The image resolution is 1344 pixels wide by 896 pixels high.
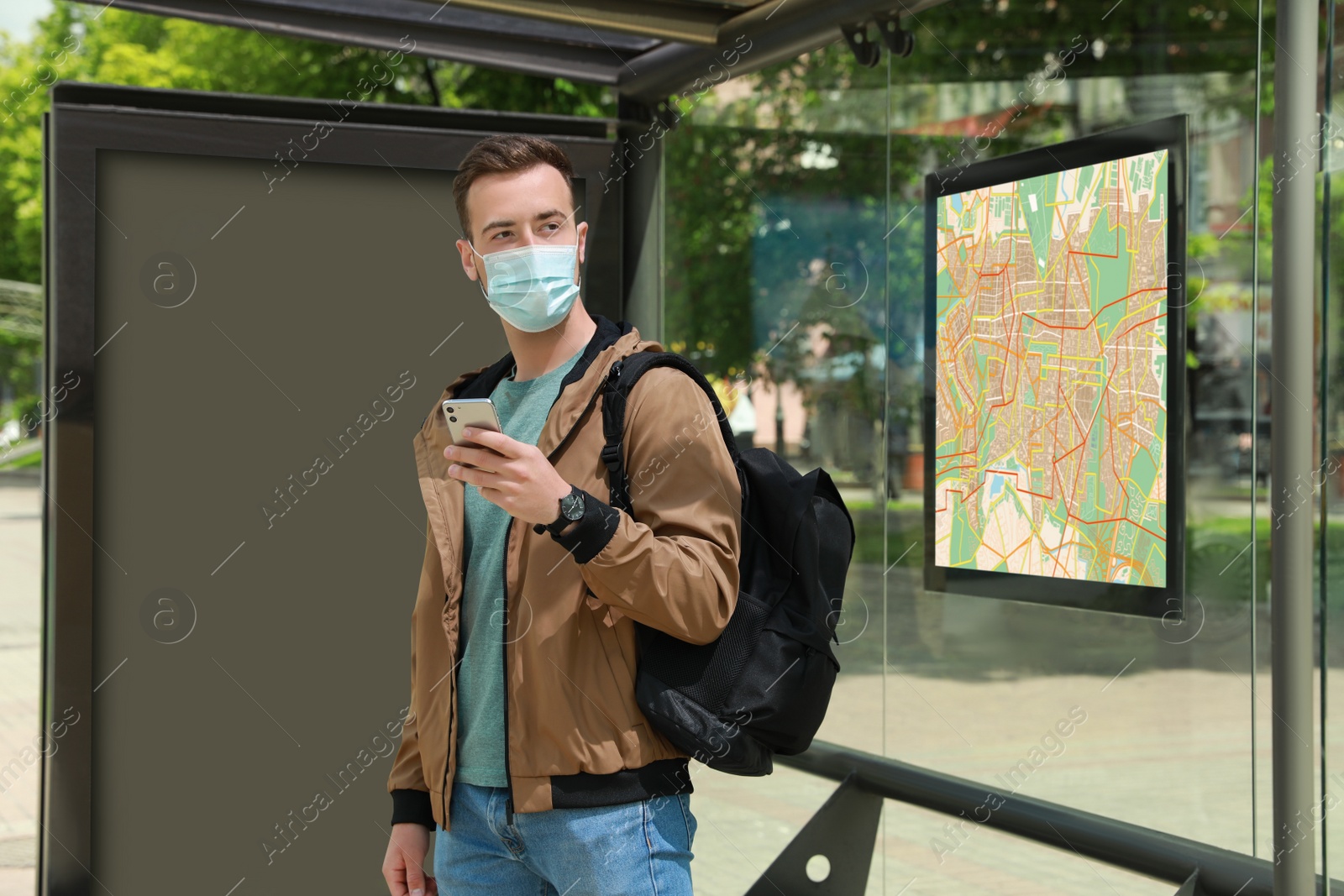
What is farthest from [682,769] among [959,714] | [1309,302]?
[959,714]

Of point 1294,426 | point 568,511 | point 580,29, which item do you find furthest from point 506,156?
point 580,29

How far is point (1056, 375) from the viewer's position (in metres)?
2.99

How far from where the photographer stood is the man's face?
82.6 inches

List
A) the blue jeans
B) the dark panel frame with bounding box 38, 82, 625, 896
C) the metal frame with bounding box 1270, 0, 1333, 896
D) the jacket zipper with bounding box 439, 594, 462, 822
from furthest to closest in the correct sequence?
the dark panel frame with bounding box 38, 82, 625, 896, the metal frame with bounding box 1270, 0, 1333, 896, the jacket zipper with bounding box 439, 594, 462, 822, the blue jeans

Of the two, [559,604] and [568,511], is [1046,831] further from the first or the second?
[568,511]

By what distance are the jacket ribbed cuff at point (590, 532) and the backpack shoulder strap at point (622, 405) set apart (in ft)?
0.43

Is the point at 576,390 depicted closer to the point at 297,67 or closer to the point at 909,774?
the point at 909,774

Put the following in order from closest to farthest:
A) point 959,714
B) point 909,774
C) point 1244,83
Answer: point 909,774 < point 959,714 < point 1244,83

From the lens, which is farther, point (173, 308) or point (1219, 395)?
point (1219, 395)

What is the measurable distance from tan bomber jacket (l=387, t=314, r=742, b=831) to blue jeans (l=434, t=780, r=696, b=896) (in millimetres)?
26

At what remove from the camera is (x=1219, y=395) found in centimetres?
962

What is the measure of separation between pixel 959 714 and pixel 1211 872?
3982 mm

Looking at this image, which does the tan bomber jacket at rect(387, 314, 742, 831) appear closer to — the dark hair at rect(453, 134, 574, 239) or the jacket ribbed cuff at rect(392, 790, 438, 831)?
the jacket ribbed cuff at rect(392, 790, 438, 831)

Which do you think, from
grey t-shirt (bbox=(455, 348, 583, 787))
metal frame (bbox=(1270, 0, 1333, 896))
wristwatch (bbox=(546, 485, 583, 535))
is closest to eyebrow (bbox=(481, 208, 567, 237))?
grey t-shirt (bbox=(455, 348, 583, 787))
